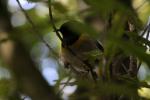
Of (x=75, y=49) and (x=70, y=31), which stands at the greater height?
(x=75, y=49)

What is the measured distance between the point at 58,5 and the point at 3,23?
19cm

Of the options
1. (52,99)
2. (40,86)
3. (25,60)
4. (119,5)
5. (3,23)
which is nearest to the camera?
(119,5)

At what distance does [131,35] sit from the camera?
576mm

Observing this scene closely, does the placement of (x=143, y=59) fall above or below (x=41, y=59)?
below

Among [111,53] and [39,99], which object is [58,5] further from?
[111,53]

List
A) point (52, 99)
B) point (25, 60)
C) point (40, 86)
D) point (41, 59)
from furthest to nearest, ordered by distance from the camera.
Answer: point (41, 59) < point (25, 60) < point (40, 86) < point (52, 99)

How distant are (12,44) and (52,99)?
0.62 meters

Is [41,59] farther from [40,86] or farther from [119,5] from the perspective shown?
[119,5]

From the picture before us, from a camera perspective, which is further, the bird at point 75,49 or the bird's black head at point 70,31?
the bird at point 75,49

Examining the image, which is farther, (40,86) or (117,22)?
(40,86)

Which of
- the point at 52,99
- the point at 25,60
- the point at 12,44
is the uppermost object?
the point at 12,44

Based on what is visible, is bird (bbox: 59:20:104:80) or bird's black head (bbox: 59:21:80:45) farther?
bird (bbox: 59:20:104:80)

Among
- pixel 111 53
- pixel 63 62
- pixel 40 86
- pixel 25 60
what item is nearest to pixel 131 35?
pixel 111 53

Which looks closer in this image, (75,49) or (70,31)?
(70,31)
